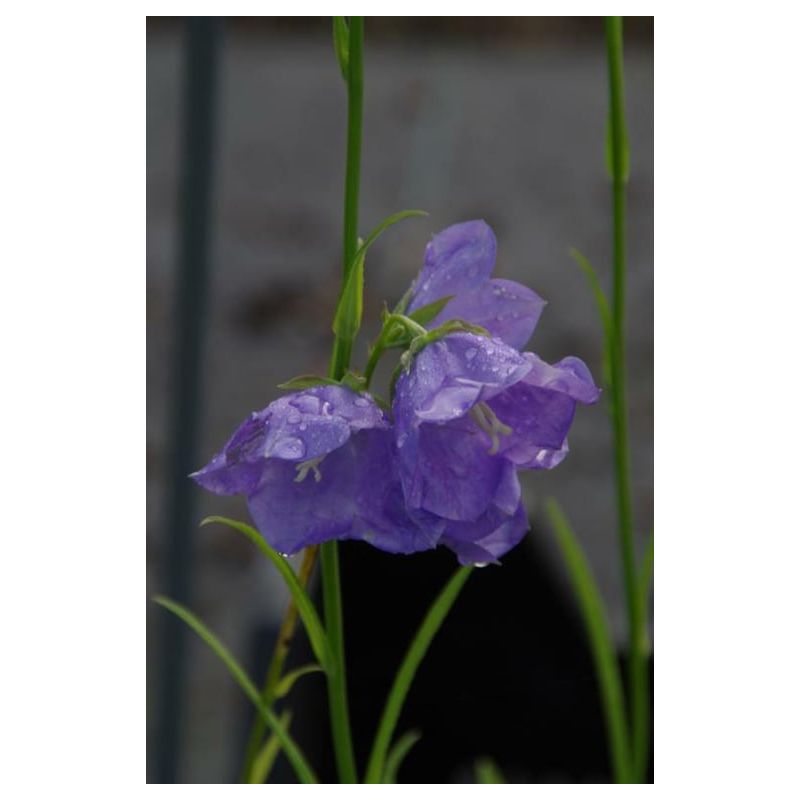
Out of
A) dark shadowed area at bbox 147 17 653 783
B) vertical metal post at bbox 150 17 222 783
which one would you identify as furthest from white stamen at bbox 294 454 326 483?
dark shadowed area at bbox 147 17 653 783

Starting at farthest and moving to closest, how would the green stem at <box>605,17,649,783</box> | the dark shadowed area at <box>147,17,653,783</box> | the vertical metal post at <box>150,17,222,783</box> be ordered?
the dark shadowed area at <box>147,17,653,783</box> < the vertical metal post at <box>150,17,222,783</box> < the green stem at <box>605,17,649,783</box>

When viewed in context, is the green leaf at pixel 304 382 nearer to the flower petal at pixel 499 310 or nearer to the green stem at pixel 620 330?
the flower petal at pixel 499 310

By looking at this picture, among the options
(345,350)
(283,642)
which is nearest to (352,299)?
(345,350)

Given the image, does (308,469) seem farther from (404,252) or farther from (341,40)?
(404,252)

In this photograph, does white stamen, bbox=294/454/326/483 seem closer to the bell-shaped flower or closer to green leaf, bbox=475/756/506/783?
the bell-shaped flower

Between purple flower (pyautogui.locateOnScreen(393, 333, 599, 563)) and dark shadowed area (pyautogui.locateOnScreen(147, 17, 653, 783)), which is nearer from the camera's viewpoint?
purple flower (pyautogui.locateOnScreen(393, 333, 599, 563))

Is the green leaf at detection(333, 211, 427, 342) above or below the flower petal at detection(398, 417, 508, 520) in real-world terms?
above

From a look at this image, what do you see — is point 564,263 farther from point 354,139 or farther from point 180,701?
point 354,139

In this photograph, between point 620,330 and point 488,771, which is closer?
point 620,330
